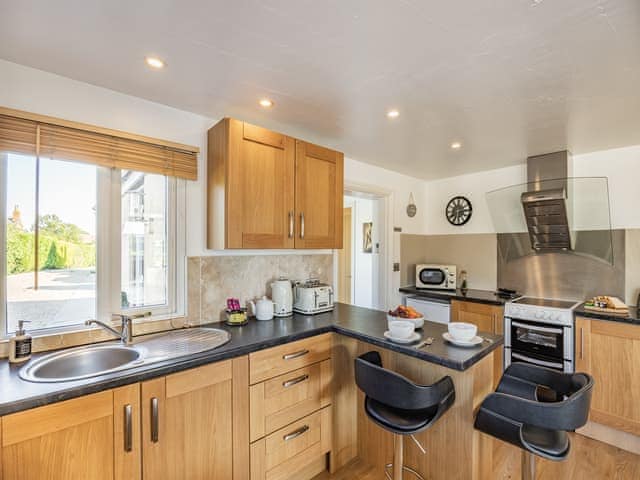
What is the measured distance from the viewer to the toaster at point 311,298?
7.30 ft

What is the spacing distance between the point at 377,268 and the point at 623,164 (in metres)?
2.28

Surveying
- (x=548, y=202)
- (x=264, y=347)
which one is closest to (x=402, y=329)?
(x=264, y=347)

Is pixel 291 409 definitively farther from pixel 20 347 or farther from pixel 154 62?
pixel 154 62

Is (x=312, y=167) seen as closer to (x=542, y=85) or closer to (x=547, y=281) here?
(x=542, y=85)

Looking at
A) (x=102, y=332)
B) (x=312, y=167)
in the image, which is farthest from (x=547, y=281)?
(x=102, y=332)

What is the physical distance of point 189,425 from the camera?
4.54 ft

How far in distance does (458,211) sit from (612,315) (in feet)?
5.59

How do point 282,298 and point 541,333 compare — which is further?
point 541,333

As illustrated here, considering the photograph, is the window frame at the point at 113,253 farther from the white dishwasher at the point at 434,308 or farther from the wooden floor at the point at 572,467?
the white dishwasher at the point at 434,308

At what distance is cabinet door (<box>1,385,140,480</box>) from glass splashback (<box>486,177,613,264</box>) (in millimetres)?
3223

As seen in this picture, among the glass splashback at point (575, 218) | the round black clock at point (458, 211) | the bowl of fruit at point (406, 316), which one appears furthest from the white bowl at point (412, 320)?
the round black clock at point (458, 211)

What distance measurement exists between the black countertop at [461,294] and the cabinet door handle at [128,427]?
266cm

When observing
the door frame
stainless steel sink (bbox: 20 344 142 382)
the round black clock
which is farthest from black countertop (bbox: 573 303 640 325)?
stainless steel sink (bbox: 20 344 142 382)

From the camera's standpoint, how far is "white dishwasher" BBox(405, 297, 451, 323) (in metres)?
3.07
